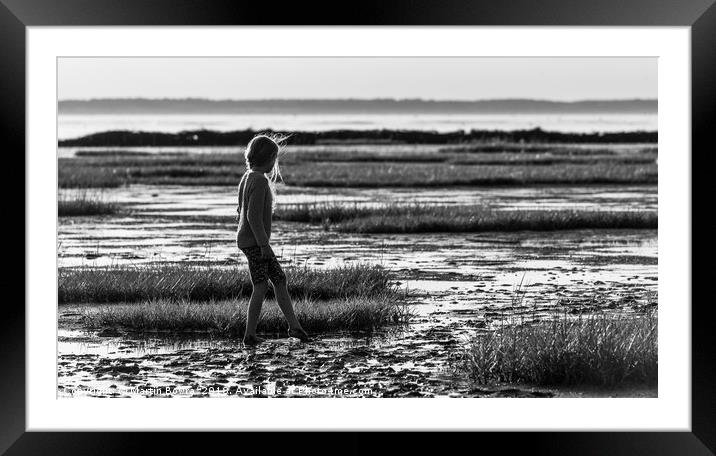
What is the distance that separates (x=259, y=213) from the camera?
8.55m

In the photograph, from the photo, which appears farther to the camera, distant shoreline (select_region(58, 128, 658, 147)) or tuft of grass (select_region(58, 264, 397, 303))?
distant shoreline (select_region(58, 128, 658, 147))

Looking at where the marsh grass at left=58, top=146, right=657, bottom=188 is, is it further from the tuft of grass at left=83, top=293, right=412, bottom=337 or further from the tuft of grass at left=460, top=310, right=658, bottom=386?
the tuft of grass at left=460, top=310, right=658, bottom=386

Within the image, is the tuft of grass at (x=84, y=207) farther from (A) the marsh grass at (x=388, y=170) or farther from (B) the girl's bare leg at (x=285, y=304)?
(B) the girl's bare leg at (x=285, y=304)

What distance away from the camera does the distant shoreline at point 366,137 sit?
2366 inches

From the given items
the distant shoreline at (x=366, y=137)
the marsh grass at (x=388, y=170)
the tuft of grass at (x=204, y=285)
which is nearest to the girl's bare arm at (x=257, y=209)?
the tuft of grass at (x=204, y=285)

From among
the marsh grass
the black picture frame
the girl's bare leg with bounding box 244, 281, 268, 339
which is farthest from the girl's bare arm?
the marsh grass

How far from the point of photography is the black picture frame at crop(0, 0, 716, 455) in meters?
6.79

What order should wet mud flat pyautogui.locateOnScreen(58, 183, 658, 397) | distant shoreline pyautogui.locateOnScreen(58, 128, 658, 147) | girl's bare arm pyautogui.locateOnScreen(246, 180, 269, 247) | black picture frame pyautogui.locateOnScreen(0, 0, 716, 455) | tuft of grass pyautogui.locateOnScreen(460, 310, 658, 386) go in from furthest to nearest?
distant shoreline pyautogui.locateOnScreen(58, 128, 658, 147)
girl's bare arm pyautogui.locateOnScreen(246, 180, 269, 247)
wet mud flat pyautogui.locateOnScreen(58, 183, 658, 397)
tuft of grass pyautogui.locateOnScreen(460, 310, 658, 386)
black picture frame pyautogui.locateOnScreen(0, 0, 716, 455)

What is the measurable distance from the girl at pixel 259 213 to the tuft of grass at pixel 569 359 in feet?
5.66

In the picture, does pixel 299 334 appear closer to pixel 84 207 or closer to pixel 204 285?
pixel 204 285

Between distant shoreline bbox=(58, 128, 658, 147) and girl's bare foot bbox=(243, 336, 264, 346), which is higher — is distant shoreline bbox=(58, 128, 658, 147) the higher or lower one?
the higher one

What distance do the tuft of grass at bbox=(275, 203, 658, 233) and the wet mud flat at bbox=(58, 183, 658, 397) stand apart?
551mm

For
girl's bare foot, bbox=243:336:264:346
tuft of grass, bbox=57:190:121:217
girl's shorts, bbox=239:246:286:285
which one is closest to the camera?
girl's shorts, bbox=239:246:286:285
